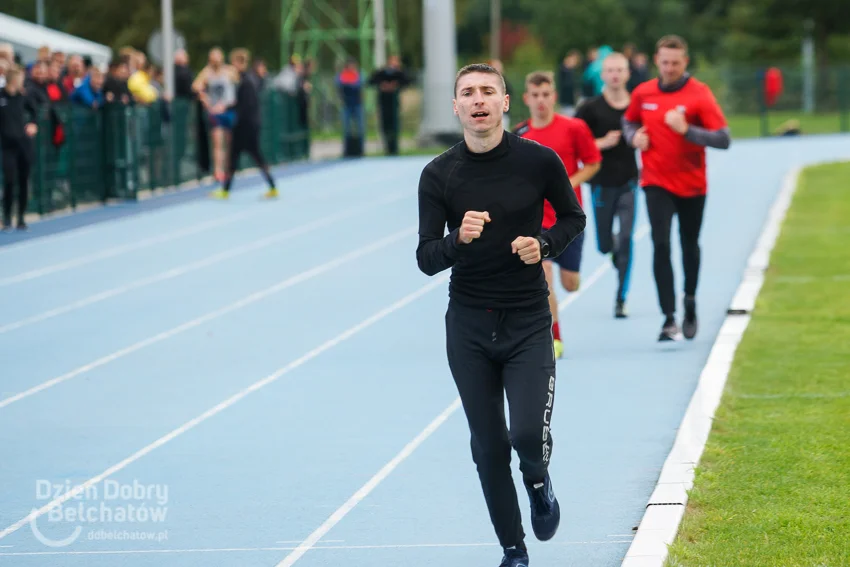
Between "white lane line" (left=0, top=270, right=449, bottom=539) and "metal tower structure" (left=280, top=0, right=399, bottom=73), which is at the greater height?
"metal tower structure" (left=280, top=0, right=399, bottom=73)

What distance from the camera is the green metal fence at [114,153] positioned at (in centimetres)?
2267

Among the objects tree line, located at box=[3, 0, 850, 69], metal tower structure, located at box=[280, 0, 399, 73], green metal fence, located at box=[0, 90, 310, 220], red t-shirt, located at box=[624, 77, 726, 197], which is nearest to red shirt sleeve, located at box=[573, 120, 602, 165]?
red t-shirt, located at box=[624, 77, 726, 197]

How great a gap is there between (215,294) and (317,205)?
9.84m

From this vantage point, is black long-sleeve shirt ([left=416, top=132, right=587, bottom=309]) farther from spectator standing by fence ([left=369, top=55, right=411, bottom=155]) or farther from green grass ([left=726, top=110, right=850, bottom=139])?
green grass ([left=726, top=110, right=850, bottom=139])

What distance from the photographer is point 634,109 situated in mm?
11703

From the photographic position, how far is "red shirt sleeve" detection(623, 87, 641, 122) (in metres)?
11.6

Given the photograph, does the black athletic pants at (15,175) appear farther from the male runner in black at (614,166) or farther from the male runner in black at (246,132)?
the male runner in black at (614,166)

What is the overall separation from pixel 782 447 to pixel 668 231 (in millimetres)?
3602

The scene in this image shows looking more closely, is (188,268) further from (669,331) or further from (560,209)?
(560,209)

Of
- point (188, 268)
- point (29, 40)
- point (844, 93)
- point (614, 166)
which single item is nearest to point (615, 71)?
point (614, 166)

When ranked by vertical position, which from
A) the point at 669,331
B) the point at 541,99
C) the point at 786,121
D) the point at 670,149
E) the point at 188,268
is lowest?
the point at 786,121

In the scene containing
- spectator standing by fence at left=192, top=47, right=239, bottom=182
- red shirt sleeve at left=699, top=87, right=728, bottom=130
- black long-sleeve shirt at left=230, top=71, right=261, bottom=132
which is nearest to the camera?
red shirt sleeve at left=699, top=87, right=728, bottom=130

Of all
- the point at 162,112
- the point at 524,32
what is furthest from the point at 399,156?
the point at 524,32

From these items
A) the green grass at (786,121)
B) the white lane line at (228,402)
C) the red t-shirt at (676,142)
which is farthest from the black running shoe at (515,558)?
the green grass at (786,121)
